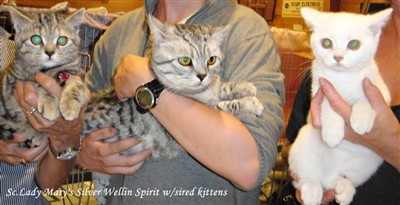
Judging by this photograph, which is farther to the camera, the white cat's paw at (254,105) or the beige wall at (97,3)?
the beige wall at (97,3)

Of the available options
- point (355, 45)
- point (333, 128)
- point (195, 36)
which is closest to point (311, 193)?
point (333, 128)

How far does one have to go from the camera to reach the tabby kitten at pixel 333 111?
982mm

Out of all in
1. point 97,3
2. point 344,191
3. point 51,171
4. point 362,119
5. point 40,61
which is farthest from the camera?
point 97,3

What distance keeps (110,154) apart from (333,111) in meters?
0.59

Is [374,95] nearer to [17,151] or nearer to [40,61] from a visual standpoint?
[40,61]

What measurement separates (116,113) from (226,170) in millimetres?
399

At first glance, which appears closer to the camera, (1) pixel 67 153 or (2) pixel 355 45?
(2) pixel 355 45

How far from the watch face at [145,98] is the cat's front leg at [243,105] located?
0.75ft

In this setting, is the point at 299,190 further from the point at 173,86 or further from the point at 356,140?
the point at 173,86

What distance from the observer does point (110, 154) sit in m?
1.13

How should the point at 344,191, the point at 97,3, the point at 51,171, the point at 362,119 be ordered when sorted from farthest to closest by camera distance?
1. the point at 97,3
2. the point at 51,171
3. the point at 344,191
4. the point at 362,119

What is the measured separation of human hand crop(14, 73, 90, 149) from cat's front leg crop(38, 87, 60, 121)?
1 centimetres

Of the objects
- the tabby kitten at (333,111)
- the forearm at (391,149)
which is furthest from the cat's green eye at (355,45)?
the forearm at (391,149)

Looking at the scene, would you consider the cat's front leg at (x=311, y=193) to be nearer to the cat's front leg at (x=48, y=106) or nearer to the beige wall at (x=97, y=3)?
the cat's front leg at (x=48, y=106)
